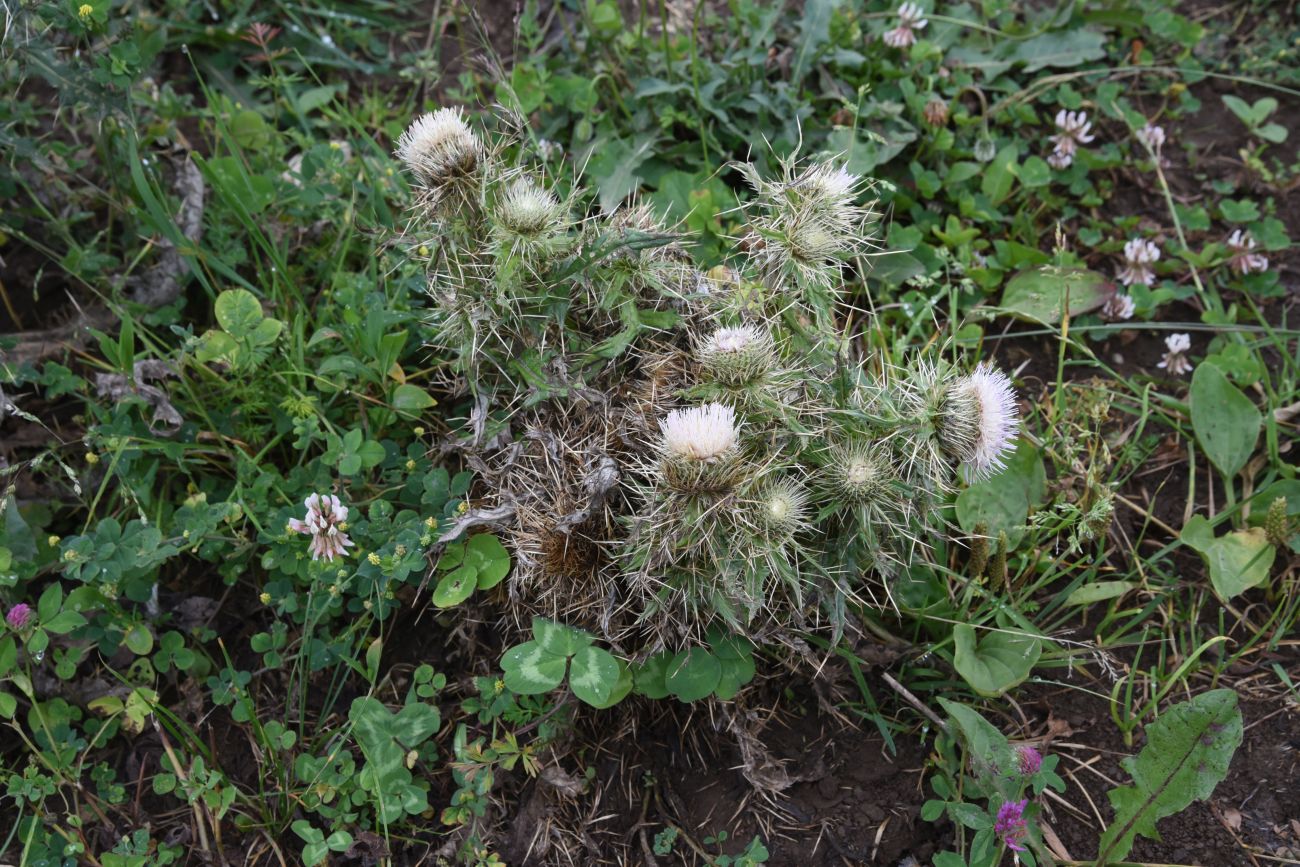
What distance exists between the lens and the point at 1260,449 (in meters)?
2.75

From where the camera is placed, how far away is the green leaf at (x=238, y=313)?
2602 millimetres

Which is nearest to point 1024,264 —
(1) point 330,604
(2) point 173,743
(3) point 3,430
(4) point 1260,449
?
(4) point 1260,449

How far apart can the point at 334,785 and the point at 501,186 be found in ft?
4.46

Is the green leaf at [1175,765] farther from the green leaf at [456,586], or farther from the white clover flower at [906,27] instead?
the white clover flower at [906,27]

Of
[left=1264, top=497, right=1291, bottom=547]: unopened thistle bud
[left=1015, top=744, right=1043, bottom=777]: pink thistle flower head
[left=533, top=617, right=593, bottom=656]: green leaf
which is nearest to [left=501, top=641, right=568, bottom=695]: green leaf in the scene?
[left=533, top=617, right=593, bottom=656]: green leaf

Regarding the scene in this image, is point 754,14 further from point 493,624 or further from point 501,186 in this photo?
point 493,624

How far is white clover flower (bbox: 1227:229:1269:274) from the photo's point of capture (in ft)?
10.2

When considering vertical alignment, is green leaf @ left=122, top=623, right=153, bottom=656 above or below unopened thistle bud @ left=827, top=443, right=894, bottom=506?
below

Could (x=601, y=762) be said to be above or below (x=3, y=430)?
below

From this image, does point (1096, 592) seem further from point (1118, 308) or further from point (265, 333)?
point (265, 333)

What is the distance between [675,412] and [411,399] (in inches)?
39.4

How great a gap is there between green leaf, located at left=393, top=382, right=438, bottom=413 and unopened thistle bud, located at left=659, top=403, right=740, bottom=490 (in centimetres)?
94

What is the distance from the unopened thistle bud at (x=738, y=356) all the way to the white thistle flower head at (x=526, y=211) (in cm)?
40

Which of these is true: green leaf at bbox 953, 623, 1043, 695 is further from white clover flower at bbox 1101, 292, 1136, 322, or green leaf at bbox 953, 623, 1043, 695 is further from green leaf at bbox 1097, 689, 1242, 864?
white clover flower at bbox 1101, 292, 1136, 322
